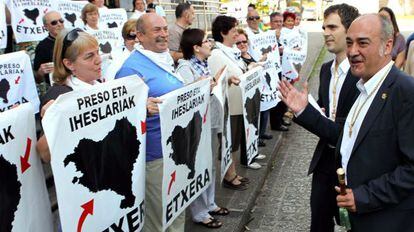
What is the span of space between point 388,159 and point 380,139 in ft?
0.38

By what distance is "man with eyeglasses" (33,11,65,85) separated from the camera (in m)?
4.87

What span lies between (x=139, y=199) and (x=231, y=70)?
7.96 feet

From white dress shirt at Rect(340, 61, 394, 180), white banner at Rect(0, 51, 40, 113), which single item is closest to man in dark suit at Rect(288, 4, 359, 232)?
white dress shirt at Rect(340, 61, 394, 180)

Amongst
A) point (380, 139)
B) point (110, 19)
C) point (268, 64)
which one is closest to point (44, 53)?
point (110, 19)

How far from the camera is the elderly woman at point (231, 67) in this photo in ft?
16.9

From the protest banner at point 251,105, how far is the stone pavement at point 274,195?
501 mm

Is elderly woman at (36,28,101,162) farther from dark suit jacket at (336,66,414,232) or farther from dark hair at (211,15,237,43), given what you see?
dark hair at (211,15,237,43)

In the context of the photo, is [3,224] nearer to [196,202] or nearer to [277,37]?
[196,202]

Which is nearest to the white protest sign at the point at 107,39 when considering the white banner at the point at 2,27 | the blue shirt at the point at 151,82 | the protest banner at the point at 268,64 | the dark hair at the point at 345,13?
the white banner at the point at 2,27

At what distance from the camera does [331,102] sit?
3.39 meters

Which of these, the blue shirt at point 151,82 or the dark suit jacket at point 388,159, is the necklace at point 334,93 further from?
the blue shirt at point 151,82

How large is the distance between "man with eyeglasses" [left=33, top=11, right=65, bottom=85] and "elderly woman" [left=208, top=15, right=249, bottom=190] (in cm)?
175

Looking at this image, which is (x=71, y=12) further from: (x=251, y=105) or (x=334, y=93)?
(x=334, y=93)

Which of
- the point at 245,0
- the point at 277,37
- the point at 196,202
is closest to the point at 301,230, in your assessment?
the point at 196,202
